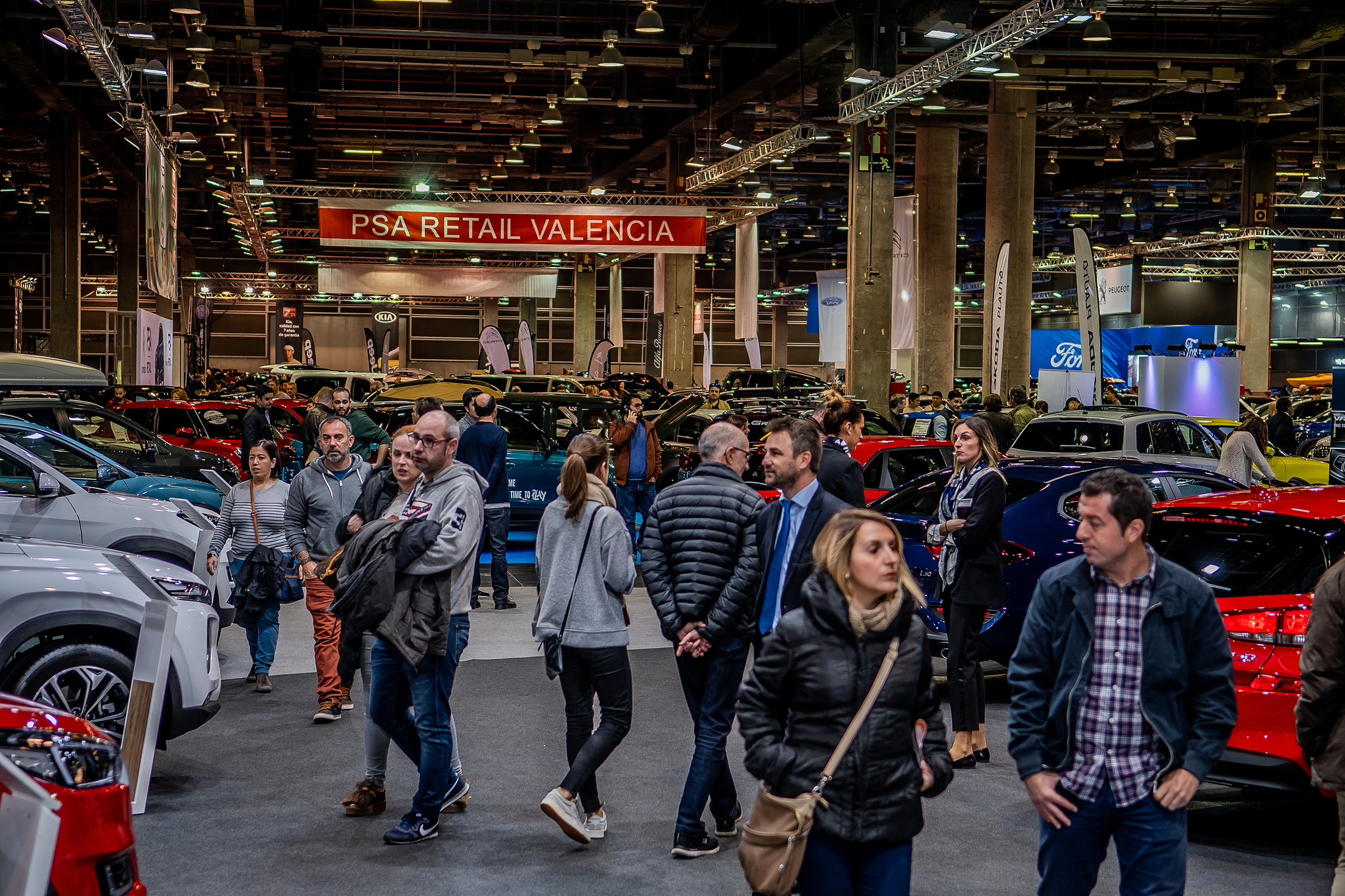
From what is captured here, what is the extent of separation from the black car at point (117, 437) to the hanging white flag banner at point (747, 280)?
42.3 feet

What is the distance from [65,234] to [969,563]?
28.3m

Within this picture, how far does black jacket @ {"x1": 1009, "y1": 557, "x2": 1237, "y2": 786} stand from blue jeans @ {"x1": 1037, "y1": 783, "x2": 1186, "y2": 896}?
0.13 m

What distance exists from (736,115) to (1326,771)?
2747 cm

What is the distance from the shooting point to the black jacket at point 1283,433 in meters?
20.8

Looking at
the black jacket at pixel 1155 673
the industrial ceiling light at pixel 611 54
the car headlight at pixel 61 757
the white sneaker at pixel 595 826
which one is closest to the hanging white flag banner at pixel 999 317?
the industrial ceiling light at pixel 611 54

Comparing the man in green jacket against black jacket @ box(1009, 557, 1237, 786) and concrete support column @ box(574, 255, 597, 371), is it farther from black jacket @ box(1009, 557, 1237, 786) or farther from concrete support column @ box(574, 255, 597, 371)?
concrete support column @ box(574, 255, 597, 371)

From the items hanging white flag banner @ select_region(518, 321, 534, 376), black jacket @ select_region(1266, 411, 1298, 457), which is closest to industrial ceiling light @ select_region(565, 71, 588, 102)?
black jacket @ select_region(1266, 411, 1298, 457)

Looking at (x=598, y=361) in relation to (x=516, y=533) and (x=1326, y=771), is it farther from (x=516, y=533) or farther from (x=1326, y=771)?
(x=1326, y=771)

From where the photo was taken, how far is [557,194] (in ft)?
94.5

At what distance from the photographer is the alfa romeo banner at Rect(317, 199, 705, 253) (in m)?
26.4

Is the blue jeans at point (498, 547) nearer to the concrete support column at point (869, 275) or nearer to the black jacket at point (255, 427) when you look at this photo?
the black jacket at point (255, 427)

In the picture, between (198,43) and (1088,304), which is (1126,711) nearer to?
(1088,304)

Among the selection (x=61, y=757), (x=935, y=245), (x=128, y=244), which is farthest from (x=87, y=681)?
(x=128, y=244)

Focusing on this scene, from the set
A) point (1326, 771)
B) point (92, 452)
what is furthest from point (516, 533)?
point (1326, 771)
